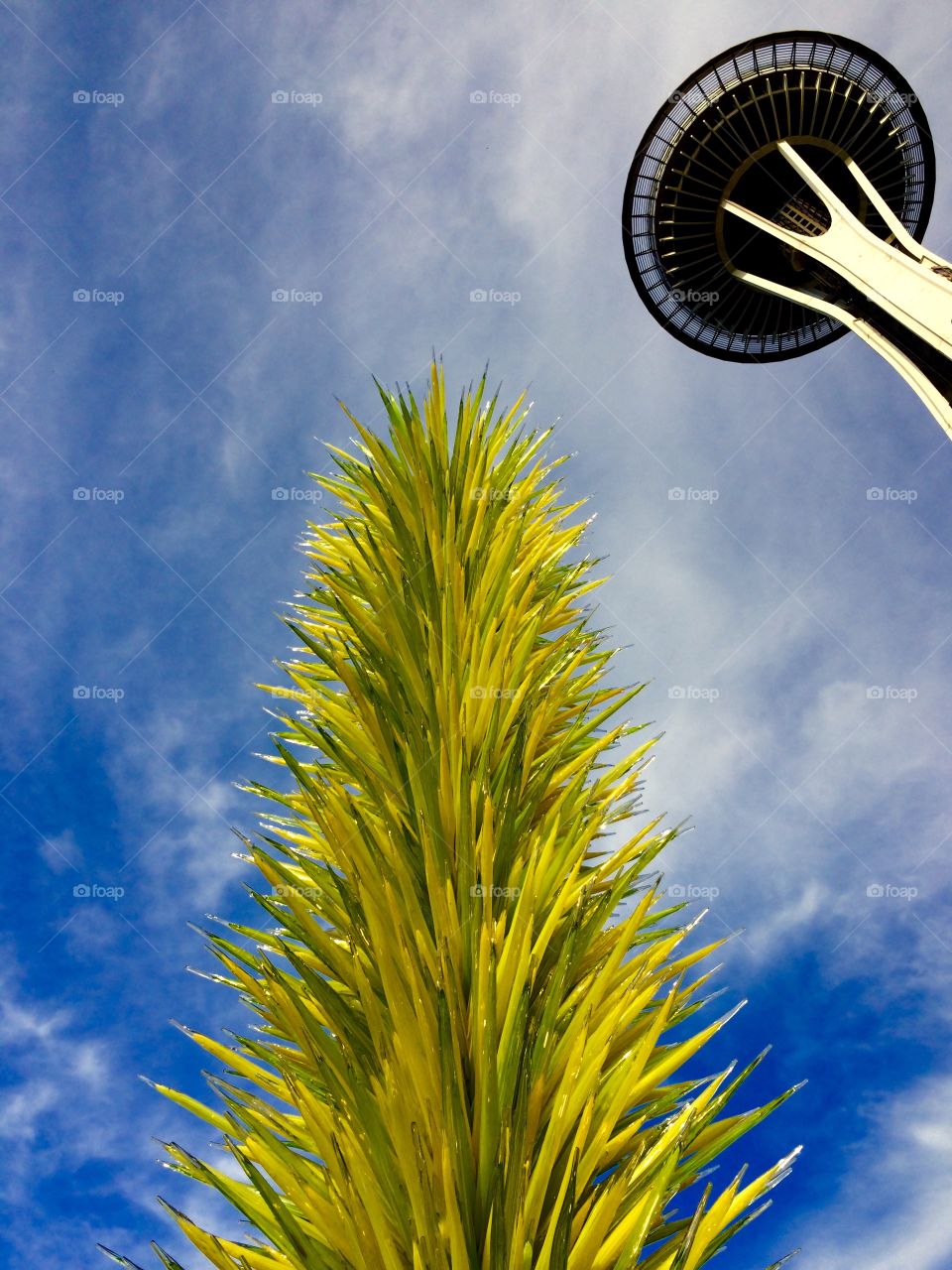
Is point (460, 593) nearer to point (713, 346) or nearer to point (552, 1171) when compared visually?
point (552, 1171)

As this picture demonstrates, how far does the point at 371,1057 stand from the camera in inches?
40.9

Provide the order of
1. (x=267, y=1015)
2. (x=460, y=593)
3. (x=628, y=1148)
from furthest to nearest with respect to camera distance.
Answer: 1. (x=460, y=593)
2. (x=267, y=1015)
3. (x=628, y=1148)

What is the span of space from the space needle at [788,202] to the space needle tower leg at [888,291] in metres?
0.04

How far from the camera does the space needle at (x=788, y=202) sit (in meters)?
15.2

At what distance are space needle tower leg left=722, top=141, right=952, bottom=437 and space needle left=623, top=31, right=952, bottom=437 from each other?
43 millimetres

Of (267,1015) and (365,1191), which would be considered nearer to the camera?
(365,1191)

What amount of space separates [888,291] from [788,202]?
9028 millimetres

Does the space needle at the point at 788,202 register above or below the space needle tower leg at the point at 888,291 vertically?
above

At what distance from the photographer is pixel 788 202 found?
20281 millimetres

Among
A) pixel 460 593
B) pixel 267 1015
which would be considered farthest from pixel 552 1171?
pixel 460 593

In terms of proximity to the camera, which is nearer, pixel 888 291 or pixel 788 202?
pixel 888 291

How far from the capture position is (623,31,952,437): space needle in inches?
600

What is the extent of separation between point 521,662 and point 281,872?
1.93 ft

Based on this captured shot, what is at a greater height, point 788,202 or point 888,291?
point 788,202
